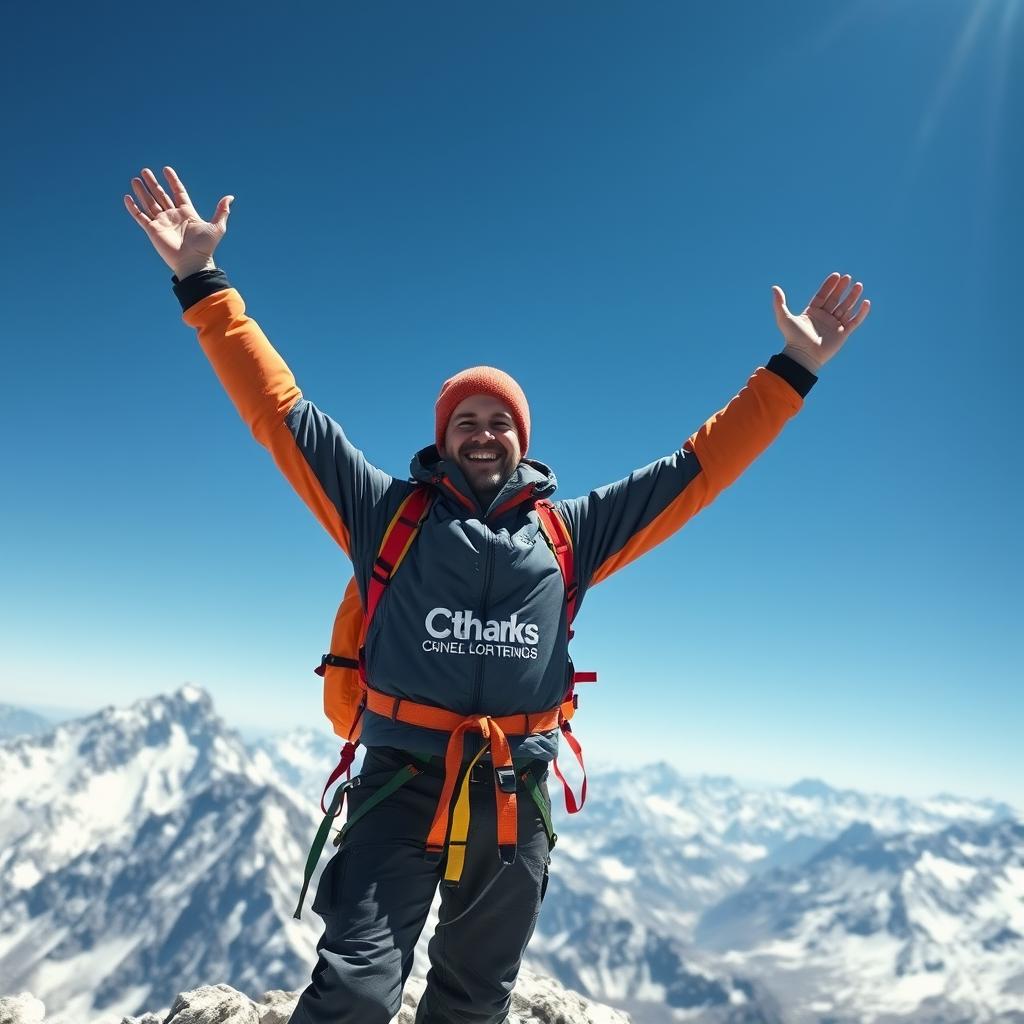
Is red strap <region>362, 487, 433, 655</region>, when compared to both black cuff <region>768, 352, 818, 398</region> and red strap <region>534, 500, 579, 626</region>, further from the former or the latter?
black cuff <region>768, 352, 818, 398</region>

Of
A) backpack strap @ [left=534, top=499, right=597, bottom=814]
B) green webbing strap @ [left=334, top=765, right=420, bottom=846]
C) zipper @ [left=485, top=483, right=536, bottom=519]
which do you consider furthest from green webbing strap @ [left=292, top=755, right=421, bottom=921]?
zipper @ [left=485, top=483, right=536, bottom=519]

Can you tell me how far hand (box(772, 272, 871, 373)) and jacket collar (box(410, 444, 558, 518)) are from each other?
304 centimetres

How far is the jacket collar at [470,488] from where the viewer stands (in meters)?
6.84

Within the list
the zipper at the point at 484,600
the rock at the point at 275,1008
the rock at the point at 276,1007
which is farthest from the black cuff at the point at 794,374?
the rock at the point at 276,1007

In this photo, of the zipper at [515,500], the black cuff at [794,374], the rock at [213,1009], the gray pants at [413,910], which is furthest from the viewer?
the rock at [213,1009]

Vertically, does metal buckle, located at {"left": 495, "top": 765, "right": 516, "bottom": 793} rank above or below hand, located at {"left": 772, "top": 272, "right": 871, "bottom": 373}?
below

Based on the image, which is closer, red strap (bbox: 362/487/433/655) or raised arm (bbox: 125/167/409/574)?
red strap (bbox: 362/487/433/655)

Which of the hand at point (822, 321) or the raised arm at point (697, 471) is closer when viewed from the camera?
the raised arm at point (697, 471)

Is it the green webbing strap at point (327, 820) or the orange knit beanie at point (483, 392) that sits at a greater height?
the orange knit beanie at point (483, 392)

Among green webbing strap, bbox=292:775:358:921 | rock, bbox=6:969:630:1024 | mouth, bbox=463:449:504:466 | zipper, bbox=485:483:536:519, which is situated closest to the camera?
green webbing strap, bbox=292:775:358:921

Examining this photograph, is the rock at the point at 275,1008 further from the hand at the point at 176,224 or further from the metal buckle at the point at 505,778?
the hand at the point at 176,224

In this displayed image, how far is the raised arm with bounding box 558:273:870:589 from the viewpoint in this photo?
7457 millimetres

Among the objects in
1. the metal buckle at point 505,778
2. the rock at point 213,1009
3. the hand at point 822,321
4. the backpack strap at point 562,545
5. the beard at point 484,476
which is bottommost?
the rock at point 213,1009

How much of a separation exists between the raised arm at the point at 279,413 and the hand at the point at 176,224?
11 mm
